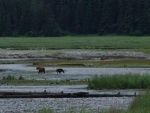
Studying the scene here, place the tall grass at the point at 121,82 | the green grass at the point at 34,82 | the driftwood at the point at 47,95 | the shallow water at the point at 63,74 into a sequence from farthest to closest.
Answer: the shallow water at the point at 63,74, the green grass at the point at 34,82, the tall grass at the point at 121,82, the driftwood at the point at 47,95

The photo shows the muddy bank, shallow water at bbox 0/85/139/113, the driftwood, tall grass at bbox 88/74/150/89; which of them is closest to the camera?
shallow water at bbox 0/85/139/113

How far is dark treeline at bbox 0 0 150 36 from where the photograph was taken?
16438cm

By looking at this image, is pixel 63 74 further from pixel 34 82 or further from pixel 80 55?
pixel 80 55

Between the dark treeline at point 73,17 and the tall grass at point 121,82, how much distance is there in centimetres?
11398

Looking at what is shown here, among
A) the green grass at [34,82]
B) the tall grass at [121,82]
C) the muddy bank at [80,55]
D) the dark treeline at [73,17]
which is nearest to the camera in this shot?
the tall grass at [121,82]

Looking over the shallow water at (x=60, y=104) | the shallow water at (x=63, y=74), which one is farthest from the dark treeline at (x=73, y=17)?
the shallow water at (x=60, y=104)

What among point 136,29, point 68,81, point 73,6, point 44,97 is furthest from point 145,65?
point 73,6

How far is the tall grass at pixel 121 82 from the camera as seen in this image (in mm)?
47438

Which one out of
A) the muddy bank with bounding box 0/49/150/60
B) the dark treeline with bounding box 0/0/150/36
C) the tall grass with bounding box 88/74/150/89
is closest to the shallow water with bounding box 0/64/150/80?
the tall grass with bounding box 88/74/150/89

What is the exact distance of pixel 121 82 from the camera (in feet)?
157

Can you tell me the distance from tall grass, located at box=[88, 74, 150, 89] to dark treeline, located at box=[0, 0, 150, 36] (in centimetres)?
11398

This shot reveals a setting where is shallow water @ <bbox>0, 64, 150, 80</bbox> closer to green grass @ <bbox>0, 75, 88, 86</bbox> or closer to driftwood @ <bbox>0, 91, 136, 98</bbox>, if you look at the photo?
green grass @ <bbox>0, 75, 88, 86</bbox>

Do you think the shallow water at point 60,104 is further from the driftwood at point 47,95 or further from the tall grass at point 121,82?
the tall grass at point 121,82

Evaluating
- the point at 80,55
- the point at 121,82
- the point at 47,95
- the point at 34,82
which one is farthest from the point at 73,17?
the point at 47,95
